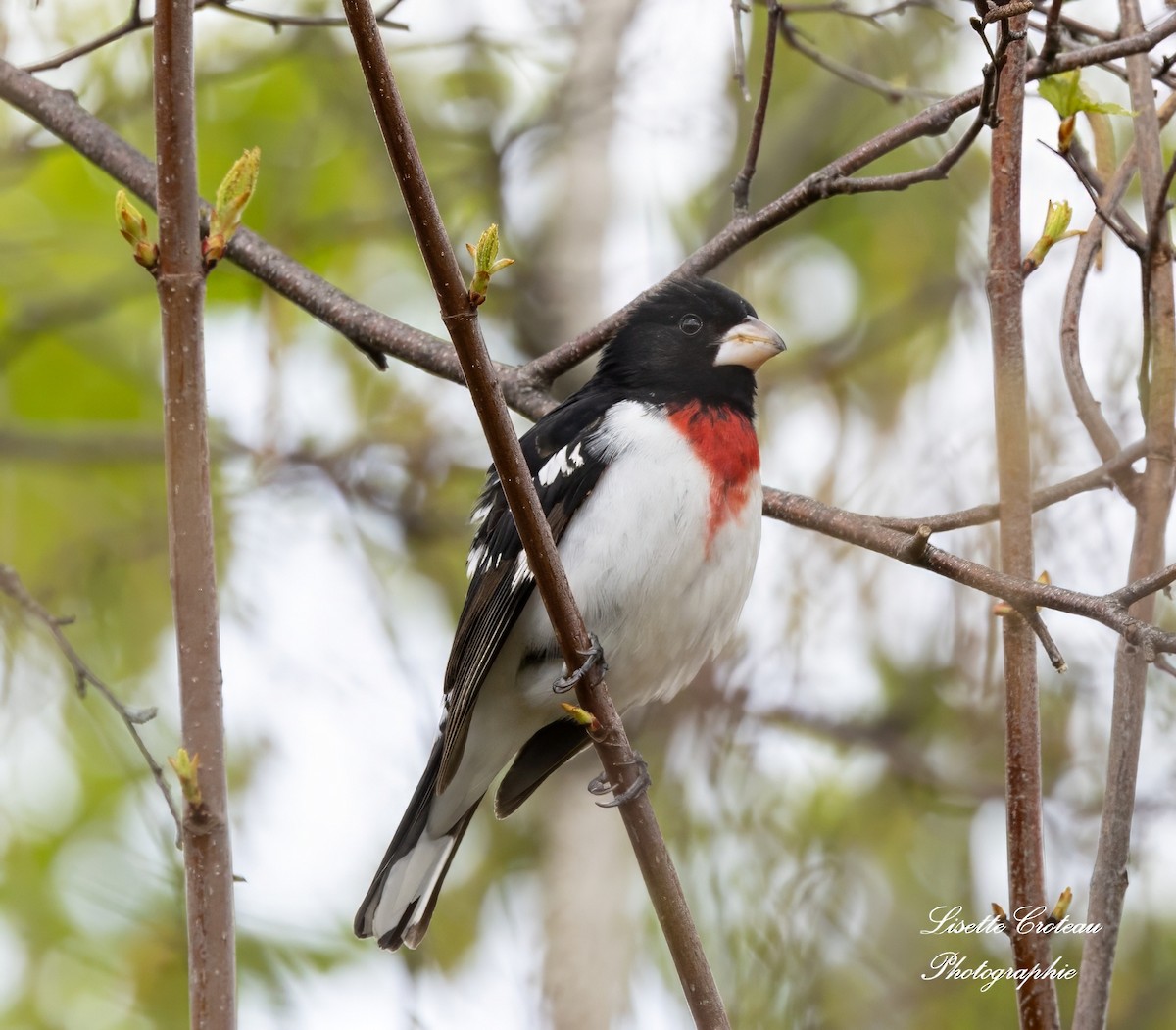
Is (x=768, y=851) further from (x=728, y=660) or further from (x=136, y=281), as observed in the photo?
(x=136, y=281)

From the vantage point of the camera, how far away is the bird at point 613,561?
3.59 m

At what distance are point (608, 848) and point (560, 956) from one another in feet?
2.18

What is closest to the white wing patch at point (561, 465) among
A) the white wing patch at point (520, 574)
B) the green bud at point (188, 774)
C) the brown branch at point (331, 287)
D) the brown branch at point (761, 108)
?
the brown branch at point (331, 287)

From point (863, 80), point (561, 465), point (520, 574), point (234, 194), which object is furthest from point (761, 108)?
point (234, 194)

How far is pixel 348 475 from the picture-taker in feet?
21.3

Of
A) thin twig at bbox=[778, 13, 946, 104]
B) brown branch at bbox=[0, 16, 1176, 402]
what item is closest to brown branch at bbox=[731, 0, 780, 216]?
brown branch at bbox=[0, 16, 1176, 402]

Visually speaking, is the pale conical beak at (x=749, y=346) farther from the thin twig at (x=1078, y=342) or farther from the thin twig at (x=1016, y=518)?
the thin twig at (x=1016, y=518)

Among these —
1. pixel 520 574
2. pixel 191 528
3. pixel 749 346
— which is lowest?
pixel 191 528

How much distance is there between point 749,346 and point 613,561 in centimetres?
86

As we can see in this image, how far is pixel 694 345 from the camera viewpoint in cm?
410

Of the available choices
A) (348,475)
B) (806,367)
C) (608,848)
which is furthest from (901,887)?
(348,475)

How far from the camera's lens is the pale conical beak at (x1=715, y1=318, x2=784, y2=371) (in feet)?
13.2

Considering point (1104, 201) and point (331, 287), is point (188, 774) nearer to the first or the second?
point (1104, 201)

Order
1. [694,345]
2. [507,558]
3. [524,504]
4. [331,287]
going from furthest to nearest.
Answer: [694,345], [331,287], [507,558], [524,504]
